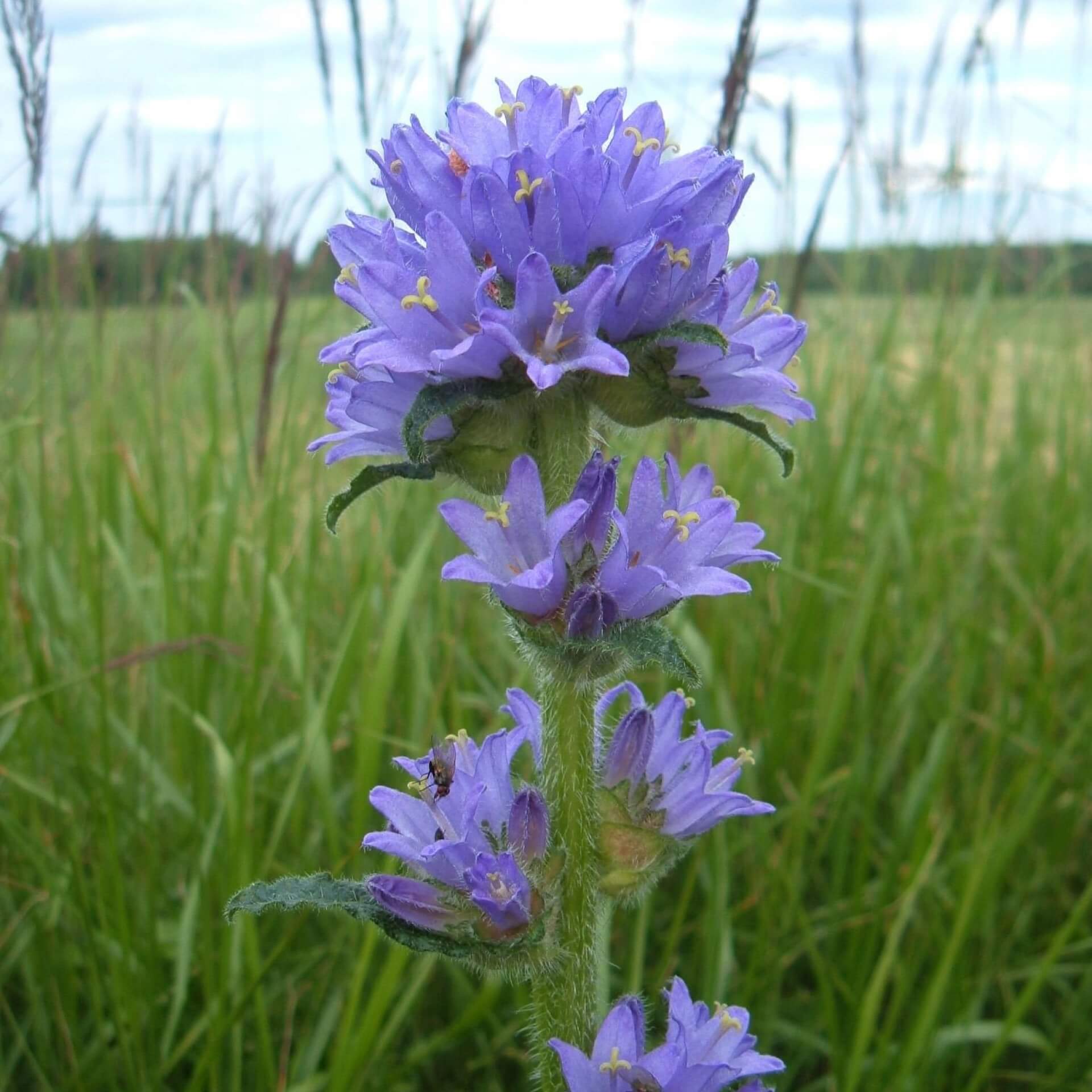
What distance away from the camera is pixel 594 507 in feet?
5.27

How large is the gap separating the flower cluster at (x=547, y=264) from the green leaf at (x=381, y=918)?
616 mm

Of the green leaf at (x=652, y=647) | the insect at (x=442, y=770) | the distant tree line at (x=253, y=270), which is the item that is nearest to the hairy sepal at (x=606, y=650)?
the green leaf at (x=652, y=647)

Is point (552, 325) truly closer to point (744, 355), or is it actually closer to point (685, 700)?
point (744, 355)

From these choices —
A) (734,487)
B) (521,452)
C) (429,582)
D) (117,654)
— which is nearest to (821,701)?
(734,487)

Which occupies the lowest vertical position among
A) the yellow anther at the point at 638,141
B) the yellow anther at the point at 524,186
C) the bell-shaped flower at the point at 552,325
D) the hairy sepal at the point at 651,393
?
the hairy sepal at the point at 651,393

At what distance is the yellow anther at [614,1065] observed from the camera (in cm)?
162

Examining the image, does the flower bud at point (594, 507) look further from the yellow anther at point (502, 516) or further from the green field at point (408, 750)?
the green field at point (408, 750)

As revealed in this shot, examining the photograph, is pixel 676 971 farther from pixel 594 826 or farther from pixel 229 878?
pixel 594 826

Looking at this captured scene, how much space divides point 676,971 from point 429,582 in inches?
54.2

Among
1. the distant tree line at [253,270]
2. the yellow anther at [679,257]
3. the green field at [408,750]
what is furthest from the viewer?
the distant tree line at [253,270]

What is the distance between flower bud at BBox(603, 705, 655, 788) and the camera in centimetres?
183

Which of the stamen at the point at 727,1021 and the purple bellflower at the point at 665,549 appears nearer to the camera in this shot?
the purple bellflower at the point at 665,549

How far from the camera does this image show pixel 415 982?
8.35ft

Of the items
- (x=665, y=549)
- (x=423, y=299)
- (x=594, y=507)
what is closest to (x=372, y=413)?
(x=423, y=299)
